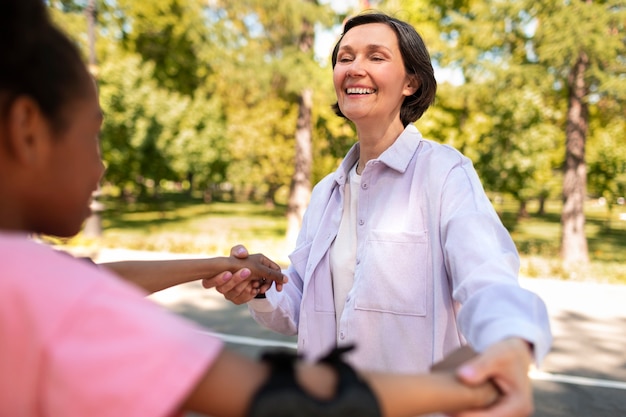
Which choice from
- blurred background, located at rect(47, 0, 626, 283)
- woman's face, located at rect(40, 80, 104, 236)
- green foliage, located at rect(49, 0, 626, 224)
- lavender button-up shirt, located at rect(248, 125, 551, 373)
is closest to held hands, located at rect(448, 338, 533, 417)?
lavender button-up shirt, located at rect(248, 125, 551, 373)

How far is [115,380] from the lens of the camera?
68 centimetres

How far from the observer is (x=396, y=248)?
5.83 ft

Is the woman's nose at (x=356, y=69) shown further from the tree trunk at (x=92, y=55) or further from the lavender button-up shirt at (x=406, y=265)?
the tree trunk at (x=92, y=55)

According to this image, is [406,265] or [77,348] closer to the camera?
[77,348]

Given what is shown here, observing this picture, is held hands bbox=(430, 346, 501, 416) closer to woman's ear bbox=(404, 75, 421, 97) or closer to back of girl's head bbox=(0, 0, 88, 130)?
back of girl's head bbox=(0, 0, 88, 130)

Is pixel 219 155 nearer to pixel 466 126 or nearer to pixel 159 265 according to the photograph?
pixel 466 126

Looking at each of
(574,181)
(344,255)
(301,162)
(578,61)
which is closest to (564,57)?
(578,61)

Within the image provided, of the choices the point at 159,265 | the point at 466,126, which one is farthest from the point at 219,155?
the point at 159,265

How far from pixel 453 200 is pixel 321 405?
0.99 metres

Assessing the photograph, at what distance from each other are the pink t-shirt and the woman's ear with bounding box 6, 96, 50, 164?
4.6 inches

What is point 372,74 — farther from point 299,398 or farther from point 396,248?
point 299,398

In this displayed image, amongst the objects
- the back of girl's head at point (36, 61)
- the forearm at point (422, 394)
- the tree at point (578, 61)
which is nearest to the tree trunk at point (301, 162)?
the tree at point (578, 61)

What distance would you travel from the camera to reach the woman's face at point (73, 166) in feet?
2.61

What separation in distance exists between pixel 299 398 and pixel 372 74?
4.82 ft
